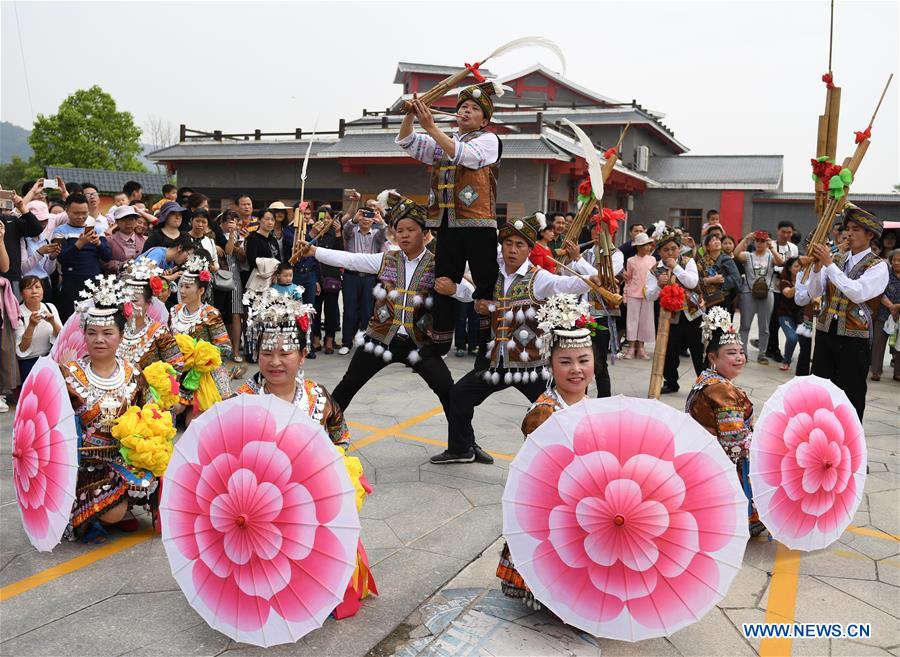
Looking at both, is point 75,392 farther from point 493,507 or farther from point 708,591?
point 708,591

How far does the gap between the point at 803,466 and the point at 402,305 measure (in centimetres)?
260

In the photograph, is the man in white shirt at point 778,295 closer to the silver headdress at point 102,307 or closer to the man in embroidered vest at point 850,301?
the man in embroidered vest at point 850,301

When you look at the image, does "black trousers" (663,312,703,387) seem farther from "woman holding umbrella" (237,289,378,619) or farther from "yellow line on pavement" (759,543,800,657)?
"woman holding umbrella" (237,289,378,619)

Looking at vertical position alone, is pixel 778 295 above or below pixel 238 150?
below

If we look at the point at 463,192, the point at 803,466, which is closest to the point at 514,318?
the point at 463,192

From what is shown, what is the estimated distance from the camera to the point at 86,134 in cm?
3519

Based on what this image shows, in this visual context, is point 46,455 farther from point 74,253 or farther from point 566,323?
point 74,253

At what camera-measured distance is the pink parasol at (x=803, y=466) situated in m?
3.53

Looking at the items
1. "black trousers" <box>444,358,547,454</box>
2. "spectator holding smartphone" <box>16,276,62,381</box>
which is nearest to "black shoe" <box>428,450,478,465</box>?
"black trousers" <box>444,358,547,454</box>

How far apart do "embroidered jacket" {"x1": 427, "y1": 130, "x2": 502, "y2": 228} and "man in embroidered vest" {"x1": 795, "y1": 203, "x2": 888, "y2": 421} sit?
237cm

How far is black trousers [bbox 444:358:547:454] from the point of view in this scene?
4738mm

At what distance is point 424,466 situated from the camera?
5.13m

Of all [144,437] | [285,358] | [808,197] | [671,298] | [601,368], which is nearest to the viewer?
[285,358]

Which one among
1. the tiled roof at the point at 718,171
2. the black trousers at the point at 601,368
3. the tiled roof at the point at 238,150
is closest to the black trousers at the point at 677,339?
the black trousers at the point at 601,368
